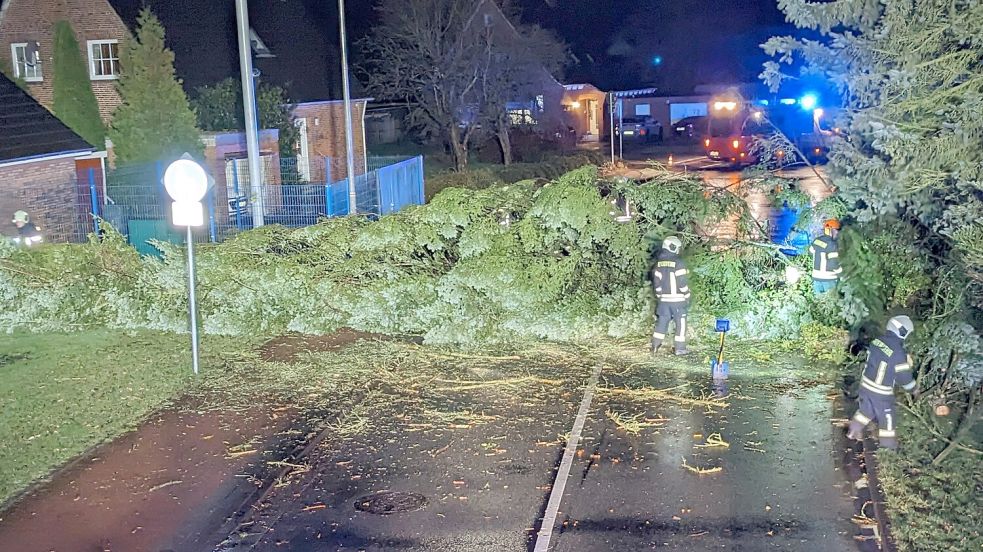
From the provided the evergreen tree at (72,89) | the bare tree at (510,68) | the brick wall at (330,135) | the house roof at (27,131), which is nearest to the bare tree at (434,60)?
the bare tree at (510,68)

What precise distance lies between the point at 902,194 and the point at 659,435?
3.09 meters

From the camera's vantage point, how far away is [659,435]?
9.46 meters

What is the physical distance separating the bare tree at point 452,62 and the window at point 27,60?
454 inches

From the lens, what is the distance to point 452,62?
33844mm

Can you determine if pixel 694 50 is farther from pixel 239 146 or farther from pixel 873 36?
pixel 873 36

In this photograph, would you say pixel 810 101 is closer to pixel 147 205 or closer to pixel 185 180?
pixel 185 180

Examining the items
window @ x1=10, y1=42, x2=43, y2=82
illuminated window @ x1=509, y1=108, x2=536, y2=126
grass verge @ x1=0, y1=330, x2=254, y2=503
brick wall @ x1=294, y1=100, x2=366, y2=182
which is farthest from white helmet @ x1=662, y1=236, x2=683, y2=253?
illuminated window @ x1=509, y1=108, x2=536, y2=126

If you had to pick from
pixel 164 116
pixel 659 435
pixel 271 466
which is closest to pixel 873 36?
pixel 659 435

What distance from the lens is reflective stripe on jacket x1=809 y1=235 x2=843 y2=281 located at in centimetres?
1189

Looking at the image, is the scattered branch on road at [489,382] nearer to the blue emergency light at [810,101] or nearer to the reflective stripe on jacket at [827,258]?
the reflective stripe on jacket at [827,258]

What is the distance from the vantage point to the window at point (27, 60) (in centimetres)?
2641

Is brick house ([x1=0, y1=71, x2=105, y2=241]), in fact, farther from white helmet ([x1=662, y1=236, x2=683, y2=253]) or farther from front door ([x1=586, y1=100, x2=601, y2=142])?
front door ([x1=586, y1=100, x2=601, y2=142])

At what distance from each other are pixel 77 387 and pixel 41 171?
37.6 ft

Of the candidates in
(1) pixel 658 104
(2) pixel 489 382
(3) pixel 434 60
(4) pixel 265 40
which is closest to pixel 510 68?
(3) pixel 434 60
